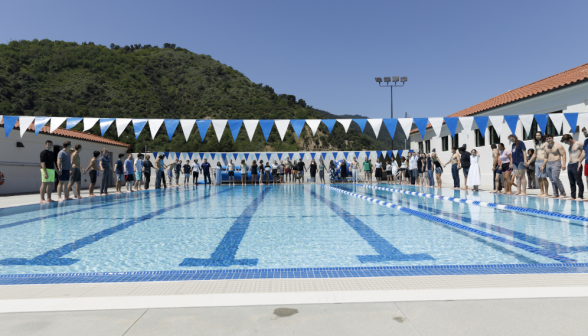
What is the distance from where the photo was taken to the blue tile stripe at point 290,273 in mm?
2951

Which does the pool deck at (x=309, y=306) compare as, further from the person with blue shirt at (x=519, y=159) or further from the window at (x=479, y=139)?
the window at (x=479, y=139)

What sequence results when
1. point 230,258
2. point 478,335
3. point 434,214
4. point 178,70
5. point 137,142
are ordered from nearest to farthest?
point 478,335 < point 230,258 < point 434,214 < point 137,142 < point 178,70

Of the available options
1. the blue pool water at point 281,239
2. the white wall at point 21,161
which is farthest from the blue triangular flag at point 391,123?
the white wall at point 21,161

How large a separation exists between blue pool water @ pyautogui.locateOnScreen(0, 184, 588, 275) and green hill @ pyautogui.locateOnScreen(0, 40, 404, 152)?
3691cm

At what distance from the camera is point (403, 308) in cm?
210

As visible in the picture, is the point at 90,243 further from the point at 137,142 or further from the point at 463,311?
the point at 137,142

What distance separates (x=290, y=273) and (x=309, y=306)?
1.05 m

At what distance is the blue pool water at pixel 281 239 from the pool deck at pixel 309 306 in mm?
830

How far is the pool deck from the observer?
185cm

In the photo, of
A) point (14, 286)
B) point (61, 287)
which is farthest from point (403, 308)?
point (14, 286)

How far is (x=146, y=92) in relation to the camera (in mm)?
53500

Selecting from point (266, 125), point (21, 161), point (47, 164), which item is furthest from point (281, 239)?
point (21, 161)

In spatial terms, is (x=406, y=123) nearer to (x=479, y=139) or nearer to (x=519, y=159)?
(x=519, y=159)

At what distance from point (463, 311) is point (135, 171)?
550 inches
